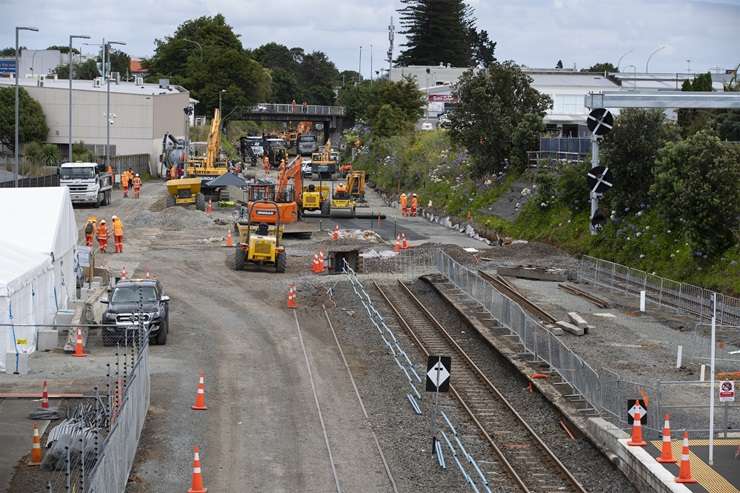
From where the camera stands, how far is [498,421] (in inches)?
974

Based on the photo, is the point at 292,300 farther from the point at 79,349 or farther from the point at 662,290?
the point at 662,290

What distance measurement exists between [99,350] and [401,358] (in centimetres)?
795

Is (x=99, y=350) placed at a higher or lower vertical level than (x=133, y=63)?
lower

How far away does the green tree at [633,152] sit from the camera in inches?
1875

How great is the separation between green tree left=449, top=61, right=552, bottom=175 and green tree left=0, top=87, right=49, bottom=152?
1506 inches

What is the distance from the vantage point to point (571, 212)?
180 ft

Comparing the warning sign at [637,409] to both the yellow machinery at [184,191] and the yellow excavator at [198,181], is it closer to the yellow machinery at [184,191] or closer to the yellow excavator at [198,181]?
the yellow excavator at [198,181]

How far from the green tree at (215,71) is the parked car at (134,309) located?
106 metres

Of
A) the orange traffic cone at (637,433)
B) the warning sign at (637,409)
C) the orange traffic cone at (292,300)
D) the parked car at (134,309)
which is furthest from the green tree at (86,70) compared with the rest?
the orange traffic cone at (637,433)

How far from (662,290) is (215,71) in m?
107

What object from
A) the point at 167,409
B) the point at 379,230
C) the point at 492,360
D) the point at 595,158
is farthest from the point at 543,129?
the point at 167,409

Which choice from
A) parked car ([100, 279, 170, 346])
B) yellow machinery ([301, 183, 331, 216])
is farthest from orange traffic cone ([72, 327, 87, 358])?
yellow machinery ([301, 183, 331, 216])

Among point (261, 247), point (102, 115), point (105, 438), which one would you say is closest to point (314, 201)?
point (261, 247)

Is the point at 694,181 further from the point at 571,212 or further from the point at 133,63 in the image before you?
the point at 133,63
